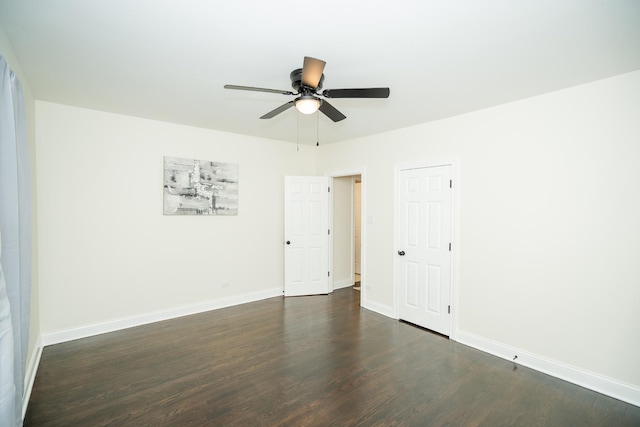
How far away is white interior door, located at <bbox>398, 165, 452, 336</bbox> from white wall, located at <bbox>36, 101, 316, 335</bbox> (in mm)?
2338

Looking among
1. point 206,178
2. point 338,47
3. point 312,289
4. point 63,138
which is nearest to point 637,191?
point 338,47

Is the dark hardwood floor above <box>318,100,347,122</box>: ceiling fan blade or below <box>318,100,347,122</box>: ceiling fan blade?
below

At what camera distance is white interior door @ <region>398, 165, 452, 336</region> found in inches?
146

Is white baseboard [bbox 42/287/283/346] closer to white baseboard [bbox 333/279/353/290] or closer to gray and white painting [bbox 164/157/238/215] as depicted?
white baseboard [bbox 333/279/353/290]

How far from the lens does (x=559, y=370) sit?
280 cm

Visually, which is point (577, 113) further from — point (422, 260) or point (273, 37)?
point (273, 37)

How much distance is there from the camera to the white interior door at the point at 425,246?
3.71 metres

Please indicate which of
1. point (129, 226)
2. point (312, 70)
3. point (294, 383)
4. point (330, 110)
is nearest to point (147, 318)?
point (129, 226)

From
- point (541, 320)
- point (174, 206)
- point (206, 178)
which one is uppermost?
point (206, 178)

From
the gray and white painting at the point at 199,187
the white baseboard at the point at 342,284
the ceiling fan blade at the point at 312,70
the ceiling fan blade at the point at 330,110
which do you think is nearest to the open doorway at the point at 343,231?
the white baseboard at the point at 342,284

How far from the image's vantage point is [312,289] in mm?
5285

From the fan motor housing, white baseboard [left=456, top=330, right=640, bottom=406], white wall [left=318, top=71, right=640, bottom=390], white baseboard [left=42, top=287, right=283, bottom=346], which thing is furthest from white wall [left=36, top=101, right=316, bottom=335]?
white baseboard [left=456, top=330, right=640, bottom=406]

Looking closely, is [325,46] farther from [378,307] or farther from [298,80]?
[378,307]

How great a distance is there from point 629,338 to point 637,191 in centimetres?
122
